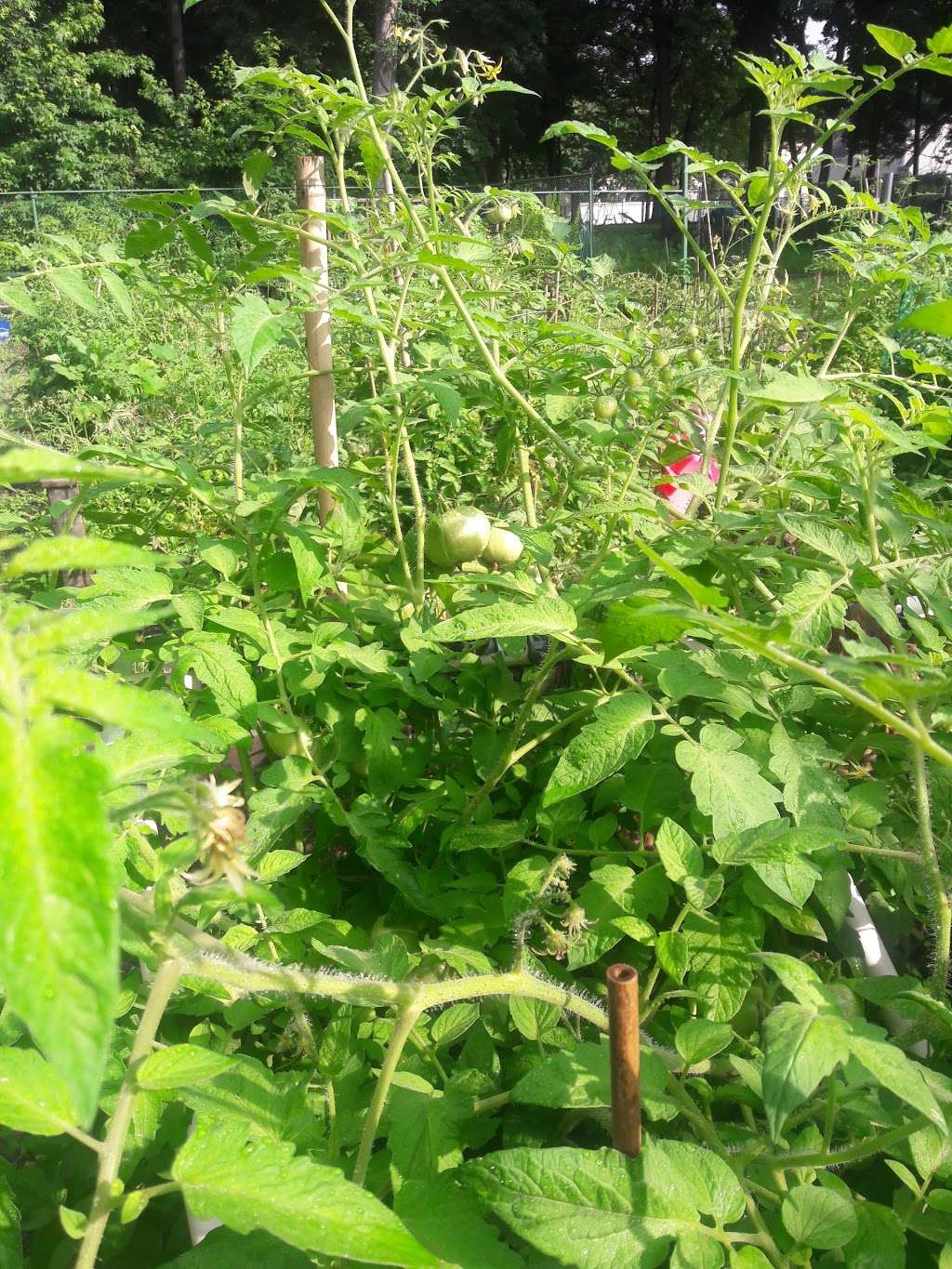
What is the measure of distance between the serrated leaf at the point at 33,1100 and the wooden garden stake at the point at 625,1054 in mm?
384

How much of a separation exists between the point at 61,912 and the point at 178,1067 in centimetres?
40

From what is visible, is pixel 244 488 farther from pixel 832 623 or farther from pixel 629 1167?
pixel 629 1167

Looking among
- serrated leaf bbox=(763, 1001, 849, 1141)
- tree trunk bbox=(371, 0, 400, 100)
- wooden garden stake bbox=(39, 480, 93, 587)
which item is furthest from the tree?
serrated leaf bbox=(763, 1001, 849, 1141)

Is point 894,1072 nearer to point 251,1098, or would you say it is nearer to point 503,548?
point 251,1098

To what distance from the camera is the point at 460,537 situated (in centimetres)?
152

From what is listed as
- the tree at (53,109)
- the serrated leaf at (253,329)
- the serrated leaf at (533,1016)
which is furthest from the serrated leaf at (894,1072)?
the tree at (53,109)

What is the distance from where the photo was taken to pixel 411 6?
2136 cm

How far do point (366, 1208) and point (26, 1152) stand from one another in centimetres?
91

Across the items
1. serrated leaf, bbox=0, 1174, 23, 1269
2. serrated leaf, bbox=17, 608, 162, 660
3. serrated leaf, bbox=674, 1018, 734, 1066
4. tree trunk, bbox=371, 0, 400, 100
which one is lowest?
serrated leaf, bbox=0, 1174, 23, 1269

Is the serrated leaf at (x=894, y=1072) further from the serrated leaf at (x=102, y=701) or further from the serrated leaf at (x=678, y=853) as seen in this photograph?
the serrated leaf at (x=102, y=701)

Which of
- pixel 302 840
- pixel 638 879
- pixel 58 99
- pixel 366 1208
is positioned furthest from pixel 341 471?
pixel 58 99

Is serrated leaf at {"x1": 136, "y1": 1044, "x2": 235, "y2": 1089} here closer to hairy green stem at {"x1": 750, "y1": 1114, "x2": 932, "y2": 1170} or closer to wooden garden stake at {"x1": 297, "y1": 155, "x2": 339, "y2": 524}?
hairy green stem at {"x1": 750, "y1": 1114, "x2": 932, "y2": 1170}

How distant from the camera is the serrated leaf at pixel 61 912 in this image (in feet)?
1.01

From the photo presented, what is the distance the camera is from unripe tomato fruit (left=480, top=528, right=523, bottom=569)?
5.11 feet
